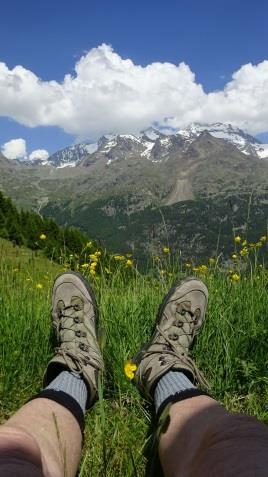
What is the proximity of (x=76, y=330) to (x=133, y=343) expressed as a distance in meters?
0.42

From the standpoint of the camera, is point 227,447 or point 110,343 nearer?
point 227,447

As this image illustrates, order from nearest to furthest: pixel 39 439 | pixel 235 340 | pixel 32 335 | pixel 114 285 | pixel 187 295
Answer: pixel 39 439 < pixel 235 340 < pixel 32 335 < pixel 187 295 < pixel 114 285

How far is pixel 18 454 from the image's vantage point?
1.35 m

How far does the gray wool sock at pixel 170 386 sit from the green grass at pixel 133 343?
0.17m

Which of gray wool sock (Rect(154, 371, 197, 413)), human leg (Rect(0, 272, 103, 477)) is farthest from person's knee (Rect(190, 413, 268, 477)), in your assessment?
gray wool sock (Rect(154, 371, 197, 413))

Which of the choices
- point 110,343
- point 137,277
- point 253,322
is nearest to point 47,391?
point 110,343

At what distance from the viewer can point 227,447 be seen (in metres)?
1.35

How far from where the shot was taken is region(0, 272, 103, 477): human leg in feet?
4.62

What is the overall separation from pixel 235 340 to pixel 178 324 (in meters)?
0.46

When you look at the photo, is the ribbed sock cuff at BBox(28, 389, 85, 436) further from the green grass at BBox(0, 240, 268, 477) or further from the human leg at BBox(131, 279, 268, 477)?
the human leg at BBox(131, 279, 268, 477)

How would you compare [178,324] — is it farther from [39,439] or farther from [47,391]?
[39,439]

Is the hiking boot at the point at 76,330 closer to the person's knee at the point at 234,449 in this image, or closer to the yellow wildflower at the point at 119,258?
the yellow wildflower at the point at 119,258

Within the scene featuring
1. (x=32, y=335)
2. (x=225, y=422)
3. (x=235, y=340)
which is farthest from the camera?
(x=32, y=335)

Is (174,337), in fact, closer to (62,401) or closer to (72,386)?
(72,386)
